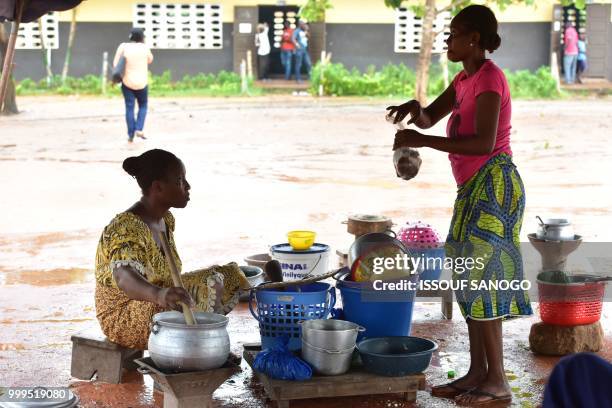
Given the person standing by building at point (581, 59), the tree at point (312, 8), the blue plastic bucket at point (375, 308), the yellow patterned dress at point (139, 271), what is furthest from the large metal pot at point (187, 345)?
the person standing by building at point (581, 59)

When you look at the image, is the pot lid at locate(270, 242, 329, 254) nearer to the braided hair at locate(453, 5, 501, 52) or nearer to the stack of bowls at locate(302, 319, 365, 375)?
the stack of bowls at locate(302, 319, 365, 375)

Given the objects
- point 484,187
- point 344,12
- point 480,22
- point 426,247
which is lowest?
point 426,247

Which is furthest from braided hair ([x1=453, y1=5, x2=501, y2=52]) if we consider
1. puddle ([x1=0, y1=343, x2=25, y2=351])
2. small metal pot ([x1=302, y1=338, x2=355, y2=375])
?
puddle ([x1=0, y1=343, x2=25, y2=351])

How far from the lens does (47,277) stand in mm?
7074

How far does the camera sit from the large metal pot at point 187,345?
3.87 metres

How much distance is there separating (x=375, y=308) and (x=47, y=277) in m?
3.24

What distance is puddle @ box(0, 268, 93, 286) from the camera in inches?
273

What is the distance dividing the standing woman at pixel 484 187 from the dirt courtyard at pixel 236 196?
0.42 metres

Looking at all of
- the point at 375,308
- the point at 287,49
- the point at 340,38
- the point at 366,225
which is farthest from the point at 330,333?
the point at 340,38

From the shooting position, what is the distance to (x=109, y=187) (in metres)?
11.2

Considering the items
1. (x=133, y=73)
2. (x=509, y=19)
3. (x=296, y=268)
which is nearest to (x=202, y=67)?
(x=509, y=19)

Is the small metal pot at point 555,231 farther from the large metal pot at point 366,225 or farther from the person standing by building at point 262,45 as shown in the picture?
the person standing by building at point 262,45

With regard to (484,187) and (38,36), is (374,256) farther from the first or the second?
(38,36)

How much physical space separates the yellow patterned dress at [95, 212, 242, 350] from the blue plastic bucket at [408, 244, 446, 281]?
147 cm
